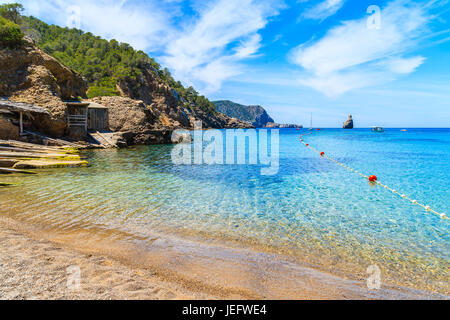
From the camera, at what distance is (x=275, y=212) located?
7.64m

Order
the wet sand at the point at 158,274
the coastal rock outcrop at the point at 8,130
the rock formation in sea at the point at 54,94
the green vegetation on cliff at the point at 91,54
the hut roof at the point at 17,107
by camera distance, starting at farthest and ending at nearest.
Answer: the green vegetation on cliff at the point at 91,54, the rock formation in sea at the point at 54,94, the hut roof at the point at 17,107, the coastal rock outcrop at the point at 8,130, the wet sand at the point at 158,274

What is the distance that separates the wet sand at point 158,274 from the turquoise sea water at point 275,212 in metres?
0.59

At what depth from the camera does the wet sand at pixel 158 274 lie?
3406 millimetres

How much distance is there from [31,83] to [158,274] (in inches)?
1032

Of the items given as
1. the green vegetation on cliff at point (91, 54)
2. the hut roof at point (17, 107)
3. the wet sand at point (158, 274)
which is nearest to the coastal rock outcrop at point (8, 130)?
the hut roof at point (17, 107)

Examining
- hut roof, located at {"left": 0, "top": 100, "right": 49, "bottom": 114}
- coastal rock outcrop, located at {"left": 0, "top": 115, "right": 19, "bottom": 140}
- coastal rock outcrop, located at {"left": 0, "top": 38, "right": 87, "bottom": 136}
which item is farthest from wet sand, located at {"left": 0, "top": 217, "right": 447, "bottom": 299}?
coastal rock outcrop, located at {"left": 0, "top": 38, "right": 87, "bottom": 136}

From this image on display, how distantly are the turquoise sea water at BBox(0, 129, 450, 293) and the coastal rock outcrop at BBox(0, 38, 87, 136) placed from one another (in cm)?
1180

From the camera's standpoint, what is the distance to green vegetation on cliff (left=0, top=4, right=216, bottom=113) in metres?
47.3

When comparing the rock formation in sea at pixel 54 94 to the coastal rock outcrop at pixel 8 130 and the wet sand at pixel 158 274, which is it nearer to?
the coastal rock outcrop at pixel 8 130

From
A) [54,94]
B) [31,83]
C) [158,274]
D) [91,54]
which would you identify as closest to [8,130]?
[54,94]

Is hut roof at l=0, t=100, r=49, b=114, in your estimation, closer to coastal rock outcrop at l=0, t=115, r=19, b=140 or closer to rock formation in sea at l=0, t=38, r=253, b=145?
coastal rock outcrop at l=0, t=115, r=19, b=140

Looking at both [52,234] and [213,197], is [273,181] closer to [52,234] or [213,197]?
[213,197]

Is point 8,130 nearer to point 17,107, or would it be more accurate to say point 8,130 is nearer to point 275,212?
point 17,107

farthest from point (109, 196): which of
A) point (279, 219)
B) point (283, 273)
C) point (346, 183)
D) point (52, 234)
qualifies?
point (346, 183)
